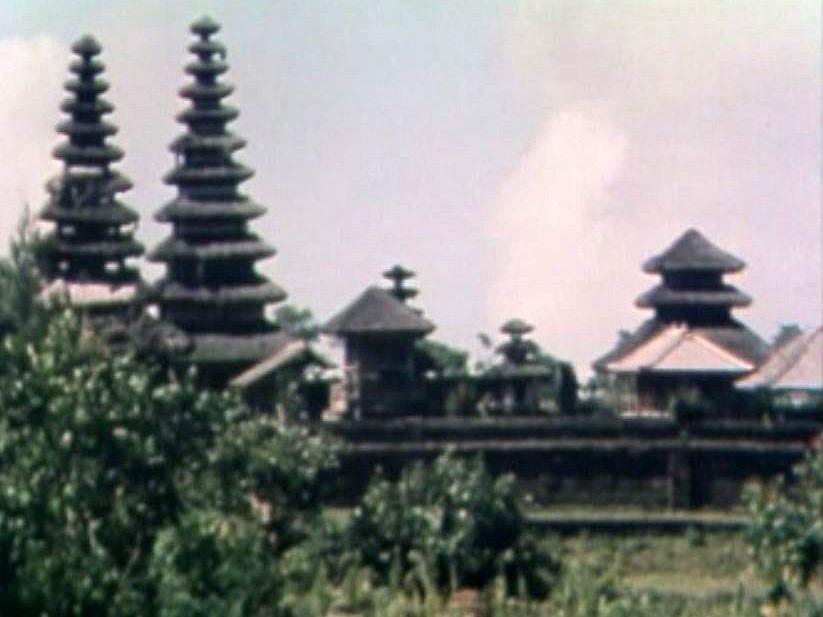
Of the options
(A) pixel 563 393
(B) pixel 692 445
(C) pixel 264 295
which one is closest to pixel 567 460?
(B) pixel 692 445

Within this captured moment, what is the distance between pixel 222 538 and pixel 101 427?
1166mm

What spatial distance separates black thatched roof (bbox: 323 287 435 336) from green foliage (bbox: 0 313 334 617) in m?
38.5

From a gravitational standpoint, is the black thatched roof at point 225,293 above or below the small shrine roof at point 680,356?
above

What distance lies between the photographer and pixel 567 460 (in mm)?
52594

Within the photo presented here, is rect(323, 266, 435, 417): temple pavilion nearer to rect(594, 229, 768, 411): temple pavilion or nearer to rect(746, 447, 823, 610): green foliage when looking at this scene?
rect(594, 229, 768, 411): temple pavilion

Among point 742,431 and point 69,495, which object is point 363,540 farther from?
point 742,431

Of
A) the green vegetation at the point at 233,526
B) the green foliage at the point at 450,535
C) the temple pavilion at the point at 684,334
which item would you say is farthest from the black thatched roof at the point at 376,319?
the green foliage at the point at 450,535

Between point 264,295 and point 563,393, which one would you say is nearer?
point 563,393

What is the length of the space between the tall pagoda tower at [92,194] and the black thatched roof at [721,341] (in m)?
10.5

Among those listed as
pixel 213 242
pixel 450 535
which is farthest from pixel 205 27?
pixel 450 535

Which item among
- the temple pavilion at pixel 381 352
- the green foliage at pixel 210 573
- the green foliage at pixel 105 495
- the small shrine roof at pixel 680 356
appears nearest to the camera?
the green foliage at pixel 105 495

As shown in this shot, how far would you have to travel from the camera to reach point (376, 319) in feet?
212

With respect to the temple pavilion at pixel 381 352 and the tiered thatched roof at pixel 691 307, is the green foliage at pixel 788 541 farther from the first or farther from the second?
the tiered thatched roof at pixel 691 307

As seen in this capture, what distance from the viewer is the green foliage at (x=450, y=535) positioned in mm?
35125
